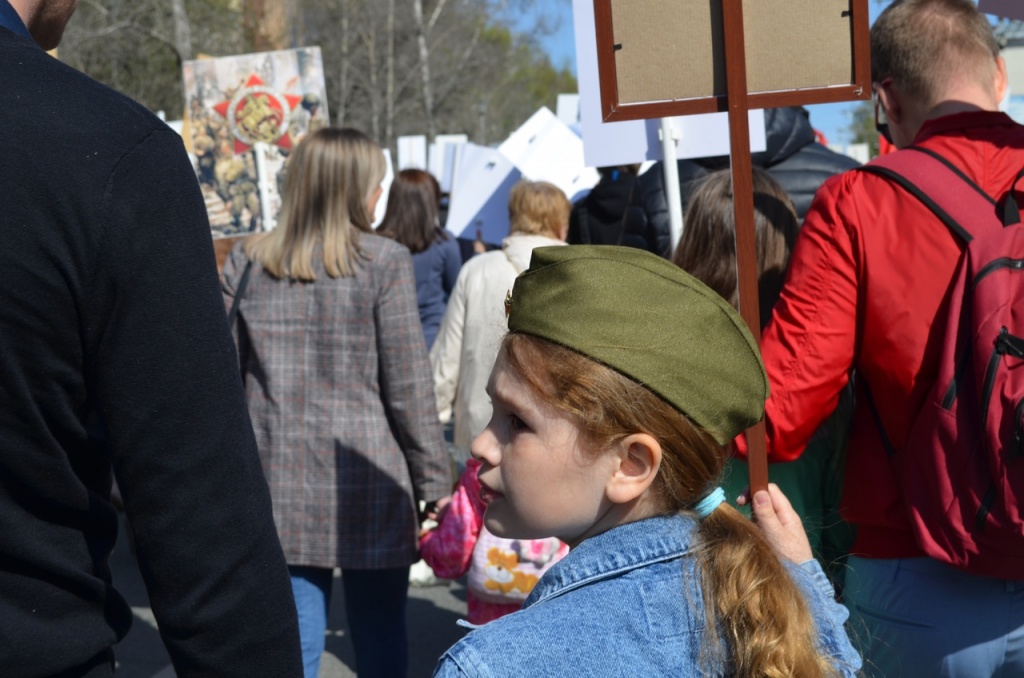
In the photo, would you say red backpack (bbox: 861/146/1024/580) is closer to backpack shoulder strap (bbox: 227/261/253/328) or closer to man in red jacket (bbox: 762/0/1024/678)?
man in red jacket (bbox: 762/0/1024/678)

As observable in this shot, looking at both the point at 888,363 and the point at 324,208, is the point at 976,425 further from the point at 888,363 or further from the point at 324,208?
the point at 324,208

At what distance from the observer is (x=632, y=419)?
4.47ft

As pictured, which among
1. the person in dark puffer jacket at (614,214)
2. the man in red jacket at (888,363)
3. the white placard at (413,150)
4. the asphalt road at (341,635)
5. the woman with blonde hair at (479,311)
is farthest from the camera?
the white placard at (413,150)

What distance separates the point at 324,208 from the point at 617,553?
2206 millimetres

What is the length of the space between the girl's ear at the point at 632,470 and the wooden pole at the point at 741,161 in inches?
23.3

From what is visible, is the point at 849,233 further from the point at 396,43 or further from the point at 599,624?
the point at 396,43

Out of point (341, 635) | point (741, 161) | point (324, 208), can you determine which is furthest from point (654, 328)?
point (341, 635)

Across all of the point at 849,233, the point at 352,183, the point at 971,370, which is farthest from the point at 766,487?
the point at 352,183

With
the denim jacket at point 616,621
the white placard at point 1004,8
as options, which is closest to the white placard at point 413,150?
the white placard at point 1004,8

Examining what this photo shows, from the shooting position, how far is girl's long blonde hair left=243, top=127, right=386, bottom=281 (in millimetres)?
3299

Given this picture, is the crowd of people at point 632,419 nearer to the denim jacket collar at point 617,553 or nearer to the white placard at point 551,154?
the denim jacket collar at point 617,553

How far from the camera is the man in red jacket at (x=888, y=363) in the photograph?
6.91 ft

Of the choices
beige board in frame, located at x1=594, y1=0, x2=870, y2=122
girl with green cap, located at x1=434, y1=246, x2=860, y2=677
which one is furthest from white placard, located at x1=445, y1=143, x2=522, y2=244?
girl with green cap, located at x1=434, y1=246, x2=860, y2=677

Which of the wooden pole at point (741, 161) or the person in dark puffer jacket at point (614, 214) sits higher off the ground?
the wooden pole at point (741, 161)
